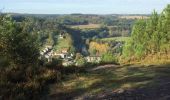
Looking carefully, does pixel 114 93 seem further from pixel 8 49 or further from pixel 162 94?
pixel 8 49

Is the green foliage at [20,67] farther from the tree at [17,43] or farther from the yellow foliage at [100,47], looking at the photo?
the yellow foliage at [100,47]

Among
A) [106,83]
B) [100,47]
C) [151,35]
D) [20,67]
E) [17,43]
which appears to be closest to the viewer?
[106,83]

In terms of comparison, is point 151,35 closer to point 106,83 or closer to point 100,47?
point 106,83

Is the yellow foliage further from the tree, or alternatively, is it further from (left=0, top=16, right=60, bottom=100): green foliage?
(left=0, top=16, right=60, bottom=100): green foliage

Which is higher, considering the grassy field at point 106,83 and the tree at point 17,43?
the tree at point 17,43

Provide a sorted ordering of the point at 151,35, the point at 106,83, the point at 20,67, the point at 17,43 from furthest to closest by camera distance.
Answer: the point at 151,35 → the point at 17,43 → the point at 20,67 → the point at 106,83

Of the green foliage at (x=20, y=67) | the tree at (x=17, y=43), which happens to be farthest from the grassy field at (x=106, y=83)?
the tree at (x=17, y=43)

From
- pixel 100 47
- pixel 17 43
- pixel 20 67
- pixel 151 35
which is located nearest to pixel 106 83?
pixel 20 67

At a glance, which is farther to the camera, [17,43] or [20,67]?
[17,43]

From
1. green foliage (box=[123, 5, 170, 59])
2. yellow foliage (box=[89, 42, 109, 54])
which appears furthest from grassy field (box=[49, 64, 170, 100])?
yellow foliage (box=[89, 42, 109, 54])
